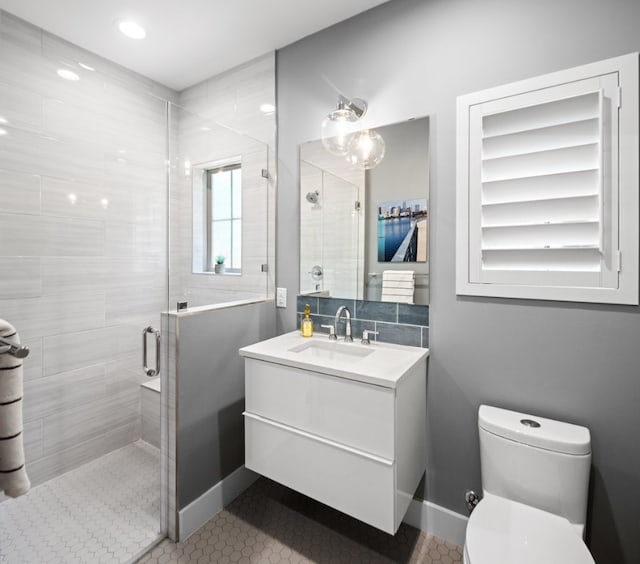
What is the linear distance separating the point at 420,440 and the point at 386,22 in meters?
2.04

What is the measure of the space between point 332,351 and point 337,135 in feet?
3.81

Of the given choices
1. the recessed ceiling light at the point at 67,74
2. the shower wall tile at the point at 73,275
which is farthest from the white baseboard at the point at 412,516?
the recessed ceiling light at the point at 67,74

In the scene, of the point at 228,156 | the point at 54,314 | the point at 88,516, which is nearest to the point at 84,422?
the point at 88,516

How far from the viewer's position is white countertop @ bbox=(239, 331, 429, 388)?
1.35 metres

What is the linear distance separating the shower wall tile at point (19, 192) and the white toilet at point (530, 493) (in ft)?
7.89

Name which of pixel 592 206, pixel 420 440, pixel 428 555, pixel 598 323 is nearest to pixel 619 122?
pixel 592 206

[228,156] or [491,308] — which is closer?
[491,308]

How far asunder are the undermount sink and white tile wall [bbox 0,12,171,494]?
2.50 feet

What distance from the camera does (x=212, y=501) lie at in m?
1.79

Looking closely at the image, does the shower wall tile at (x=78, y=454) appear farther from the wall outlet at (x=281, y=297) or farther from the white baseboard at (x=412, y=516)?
the wall outlet at (x=281, y=297)

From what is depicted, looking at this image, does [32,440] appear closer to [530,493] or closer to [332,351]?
[332,351]

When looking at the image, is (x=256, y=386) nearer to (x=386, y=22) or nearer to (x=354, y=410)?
(x=354, y=410)

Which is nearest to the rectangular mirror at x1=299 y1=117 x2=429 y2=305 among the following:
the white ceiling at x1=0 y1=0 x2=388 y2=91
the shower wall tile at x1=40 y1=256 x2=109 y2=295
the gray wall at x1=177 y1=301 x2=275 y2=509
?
the gray wall at x1=177 y1=301 x2=275 y2=509

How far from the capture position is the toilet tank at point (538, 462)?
1.23 meters
